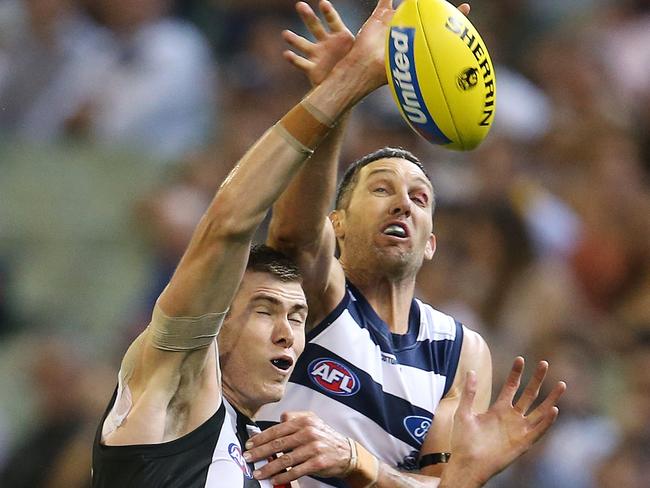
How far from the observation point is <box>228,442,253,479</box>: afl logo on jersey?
12.6 feet

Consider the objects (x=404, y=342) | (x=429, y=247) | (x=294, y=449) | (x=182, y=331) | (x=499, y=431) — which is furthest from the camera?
(x=429, y=247)

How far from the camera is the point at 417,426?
185 inches

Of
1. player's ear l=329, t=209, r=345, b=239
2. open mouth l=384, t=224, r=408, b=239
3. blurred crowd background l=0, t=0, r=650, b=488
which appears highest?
open mouth l=384, t=224, r=408, b=239

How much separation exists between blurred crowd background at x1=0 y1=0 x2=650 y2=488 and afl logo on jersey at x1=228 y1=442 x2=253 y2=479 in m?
2.64

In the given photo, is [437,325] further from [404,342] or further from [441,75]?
[441,75]

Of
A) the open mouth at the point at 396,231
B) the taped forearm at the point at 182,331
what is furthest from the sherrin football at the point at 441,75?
the taped forearm at the point at 182,331

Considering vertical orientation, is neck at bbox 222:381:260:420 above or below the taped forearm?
below

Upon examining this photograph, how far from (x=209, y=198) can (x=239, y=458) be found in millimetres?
3530

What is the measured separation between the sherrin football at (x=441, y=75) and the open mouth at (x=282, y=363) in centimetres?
81

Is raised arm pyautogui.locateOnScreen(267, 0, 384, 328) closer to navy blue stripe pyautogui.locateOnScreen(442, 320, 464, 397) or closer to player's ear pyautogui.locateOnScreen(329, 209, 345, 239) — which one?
player's ear pyautogui.locateOnScreen(329, 209, 345, 239)

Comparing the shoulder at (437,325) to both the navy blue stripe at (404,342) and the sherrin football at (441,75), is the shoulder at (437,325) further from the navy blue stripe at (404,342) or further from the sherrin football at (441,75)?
the sherrin football at (441,75)

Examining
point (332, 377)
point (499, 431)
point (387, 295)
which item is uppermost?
point (387, 295)

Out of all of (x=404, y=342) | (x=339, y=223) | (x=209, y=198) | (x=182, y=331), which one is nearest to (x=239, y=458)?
(x=182, y=331)

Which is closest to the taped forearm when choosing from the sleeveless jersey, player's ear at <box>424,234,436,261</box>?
the sleeveless jersey
